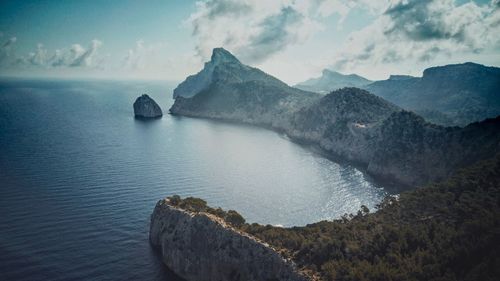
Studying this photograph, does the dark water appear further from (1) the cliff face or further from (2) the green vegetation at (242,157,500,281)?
(2) the green vegetation at (242,157,500,281)

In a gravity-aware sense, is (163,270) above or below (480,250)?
below

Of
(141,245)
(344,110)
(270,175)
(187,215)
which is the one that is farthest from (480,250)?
(344,110)

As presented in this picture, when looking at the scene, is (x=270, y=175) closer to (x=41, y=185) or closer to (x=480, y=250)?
(x=41, y=185)

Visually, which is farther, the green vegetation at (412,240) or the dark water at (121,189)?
the dark water at (121,189)

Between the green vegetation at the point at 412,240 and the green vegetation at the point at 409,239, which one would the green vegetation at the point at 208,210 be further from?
the green vegetation at the point at 412,240

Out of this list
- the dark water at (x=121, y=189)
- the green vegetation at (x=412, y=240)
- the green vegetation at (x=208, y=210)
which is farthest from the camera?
the green vegetation at (x=208, y=210)

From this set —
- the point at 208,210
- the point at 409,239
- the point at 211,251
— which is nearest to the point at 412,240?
the point at 409,239

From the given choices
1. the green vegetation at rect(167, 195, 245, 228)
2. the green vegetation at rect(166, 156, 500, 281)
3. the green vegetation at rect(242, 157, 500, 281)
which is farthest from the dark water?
the green vegetation at rect(242, 157, 500, 281)

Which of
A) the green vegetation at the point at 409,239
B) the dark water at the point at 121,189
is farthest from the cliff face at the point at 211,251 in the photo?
the dark water at the point at 121,189
